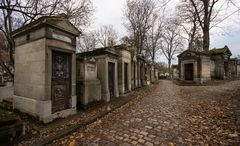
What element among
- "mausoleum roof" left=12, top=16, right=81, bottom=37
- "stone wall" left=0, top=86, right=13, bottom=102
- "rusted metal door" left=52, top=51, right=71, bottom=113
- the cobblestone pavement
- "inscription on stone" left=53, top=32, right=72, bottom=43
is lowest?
the cobblestone pavement

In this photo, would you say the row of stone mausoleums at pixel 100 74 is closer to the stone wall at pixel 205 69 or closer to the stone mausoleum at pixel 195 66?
the stone mausoleum at pixel 195 66

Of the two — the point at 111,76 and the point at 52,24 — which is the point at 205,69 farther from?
the point at 52,24

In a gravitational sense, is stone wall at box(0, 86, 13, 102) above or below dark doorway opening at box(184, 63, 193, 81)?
below

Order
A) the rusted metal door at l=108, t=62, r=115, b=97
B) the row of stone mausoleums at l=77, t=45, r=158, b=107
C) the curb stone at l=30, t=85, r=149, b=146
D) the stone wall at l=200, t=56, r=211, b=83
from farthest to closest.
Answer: the stone wall at l=200, t=56, r=211, b=83 < the rusted metal door at l=108, t=62, r=115, b=97 < the row of stone mausoleums at l=77, t=45, r=158, b=107 < the curb stone at l=30, t=85, r=149, b=146

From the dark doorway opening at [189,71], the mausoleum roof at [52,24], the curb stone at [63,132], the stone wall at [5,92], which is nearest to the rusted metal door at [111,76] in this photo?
the mausoleum roof at [52,24]

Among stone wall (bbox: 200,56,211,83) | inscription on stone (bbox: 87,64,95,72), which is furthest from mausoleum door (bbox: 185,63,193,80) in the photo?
inscription on stone (bbox: 87,64,95,72)

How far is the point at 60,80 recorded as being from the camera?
20.4ft

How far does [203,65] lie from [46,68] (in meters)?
17.3

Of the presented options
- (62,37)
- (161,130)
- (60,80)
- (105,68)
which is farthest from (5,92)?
(161,130)

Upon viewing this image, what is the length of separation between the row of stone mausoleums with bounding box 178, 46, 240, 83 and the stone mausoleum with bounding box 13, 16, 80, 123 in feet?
50.3

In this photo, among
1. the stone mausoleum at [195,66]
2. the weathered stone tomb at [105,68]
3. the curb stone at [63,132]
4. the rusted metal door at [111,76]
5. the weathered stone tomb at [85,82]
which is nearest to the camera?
the curb stone at [63,132]

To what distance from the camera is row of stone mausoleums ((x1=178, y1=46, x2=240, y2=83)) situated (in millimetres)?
17641

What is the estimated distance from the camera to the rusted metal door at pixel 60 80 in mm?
5957

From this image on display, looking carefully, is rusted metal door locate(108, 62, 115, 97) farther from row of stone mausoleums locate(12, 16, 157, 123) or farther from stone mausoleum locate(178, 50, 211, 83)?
stone mausoleum locate(178, 50, 211, 83)
